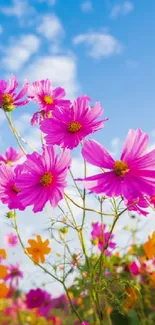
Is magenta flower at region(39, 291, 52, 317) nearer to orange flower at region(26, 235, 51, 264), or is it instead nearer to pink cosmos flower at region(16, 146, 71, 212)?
orange flower at region(26, 235, 51, 264)

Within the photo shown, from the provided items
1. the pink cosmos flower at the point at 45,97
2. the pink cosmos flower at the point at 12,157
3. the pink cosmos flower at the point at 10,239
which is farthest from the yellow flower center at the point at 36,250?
the pink cosmos flower at the point at 10,239

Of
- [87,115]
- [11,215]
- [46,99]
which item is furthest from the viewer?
[11,215]

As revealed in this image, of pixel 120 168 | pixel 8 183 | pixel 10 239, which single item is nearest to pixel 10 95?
pixel 8 183

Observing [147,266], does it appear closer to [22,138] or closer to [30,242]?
[30,242]

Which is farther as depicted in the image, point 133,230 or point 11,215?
point 133,230

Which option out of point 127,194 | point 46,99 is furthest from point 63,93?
point 127,194

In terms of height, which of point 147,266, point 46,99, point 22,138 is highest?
point 46,99

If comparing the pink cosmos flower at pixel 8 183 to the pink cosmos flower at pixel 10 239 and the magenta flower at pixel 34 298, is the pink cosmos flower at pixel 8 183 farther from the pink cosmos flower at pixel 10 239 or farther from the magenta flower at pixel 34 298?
the pink cosmos flower at pixel 10 239
